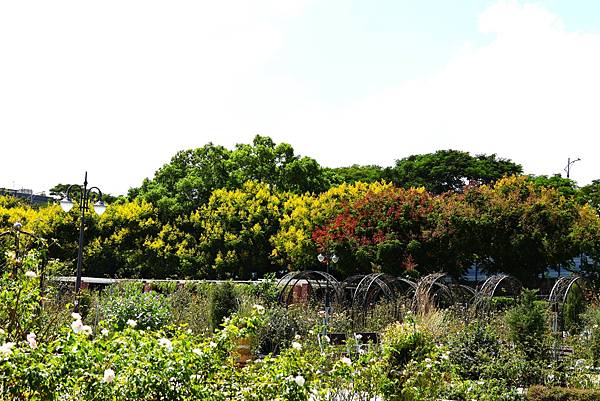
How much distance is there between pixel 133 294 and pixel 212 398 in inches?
288

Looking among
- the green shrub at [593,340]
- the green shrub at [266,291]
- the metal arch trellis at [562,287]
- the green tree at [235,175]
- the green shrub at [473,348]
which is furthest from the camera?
the green tree at [235,175]

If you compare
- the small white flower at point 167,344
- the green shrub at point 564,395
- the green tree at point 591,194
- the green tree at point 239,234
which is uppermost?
the green tree at point 591,194

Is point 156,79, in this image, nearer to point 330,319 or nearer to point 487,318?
point 330,319

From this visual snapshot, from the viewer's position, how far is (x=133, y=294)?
36.5ft

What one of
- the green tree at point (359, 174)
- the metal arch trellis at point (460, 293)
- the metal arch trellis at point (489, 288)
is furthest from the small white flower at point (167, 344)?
the green tree at point (359, 174)

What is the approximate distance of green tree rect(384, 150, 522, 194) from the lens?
34.5 metres

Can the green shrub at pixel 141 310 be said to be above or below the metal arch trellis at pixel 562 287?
below

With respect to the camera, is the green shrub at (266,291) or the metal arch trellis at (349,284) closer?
the green shrub at (266,291)

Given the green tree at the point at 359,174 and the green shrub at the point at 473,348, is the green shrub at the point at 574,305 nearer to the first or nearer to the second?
the green shrub at the point at 473,348

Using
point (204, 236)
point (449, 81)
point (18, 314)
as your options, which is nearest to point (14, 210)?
point (204, 236)

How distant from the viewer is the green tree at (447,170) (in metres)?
34.5

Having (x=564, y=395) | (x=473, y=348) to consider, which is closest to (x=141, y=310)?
(x=473, y=348)

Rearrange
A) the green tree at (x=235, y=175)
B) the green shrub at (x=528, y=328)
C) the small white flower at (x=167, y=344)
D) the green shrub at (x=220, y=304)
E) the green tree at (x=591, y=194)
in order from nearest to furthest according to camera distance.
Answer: the small white flower at (x=167, y=344) < the green shrub at (x=528, y=328) < the green shrub at (x=220, y=304) < the green tree at (x=235, y=175) < the green tree at (x=591, y=194)

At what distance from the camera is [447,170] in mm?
34781
